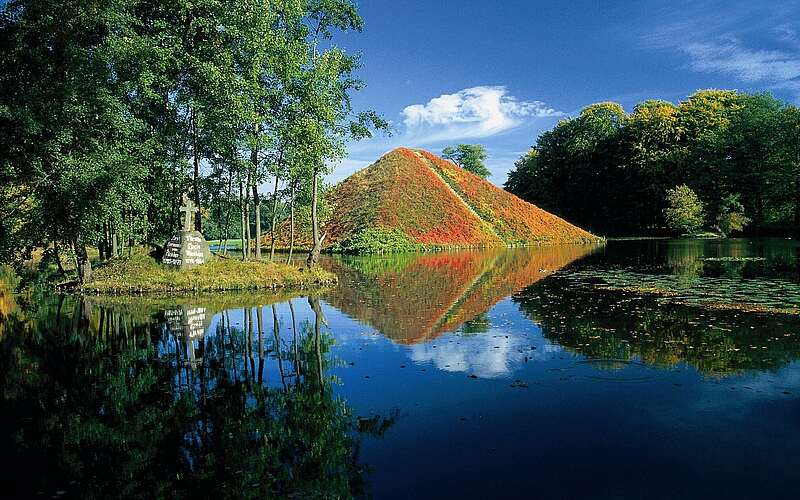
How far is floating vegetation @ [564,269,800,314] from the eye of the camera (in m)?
16.6

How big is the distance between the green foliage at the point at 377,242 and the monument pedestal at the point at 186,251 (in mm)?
31666

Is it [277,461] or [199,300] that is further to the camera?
[199,300]

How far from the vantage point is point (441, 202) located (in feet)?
225

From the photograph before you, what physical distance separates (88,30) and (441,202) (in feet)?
165

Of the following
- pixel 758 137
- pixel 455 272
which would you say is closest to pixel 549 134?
pixel 758 137

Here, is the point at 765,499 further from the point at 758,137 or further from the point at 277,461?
the point at 758,137

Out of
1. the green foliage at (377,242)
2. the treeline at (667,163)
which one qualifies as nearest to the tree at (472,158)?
the treeline at (667,163)

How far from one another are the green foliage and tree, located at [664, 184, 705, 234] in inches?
1582

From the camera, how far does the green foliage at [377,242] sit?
56.2 m

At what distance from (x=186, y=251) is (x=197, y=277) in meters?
1.67

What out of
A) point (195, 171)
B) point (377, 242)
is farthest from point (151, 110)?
point (377, 242)

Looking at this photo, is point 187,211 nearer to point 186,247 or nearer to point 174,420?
point 186,247

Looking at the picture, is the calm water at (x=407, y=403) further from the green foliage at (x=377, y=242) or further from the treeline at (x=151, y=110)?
the green foliage at (x=377, y=242)

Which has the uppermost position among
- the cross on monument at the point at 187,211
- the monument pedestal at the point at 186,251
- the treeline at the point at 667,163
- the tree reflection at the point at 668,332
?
the treeline at the point at 667,163
